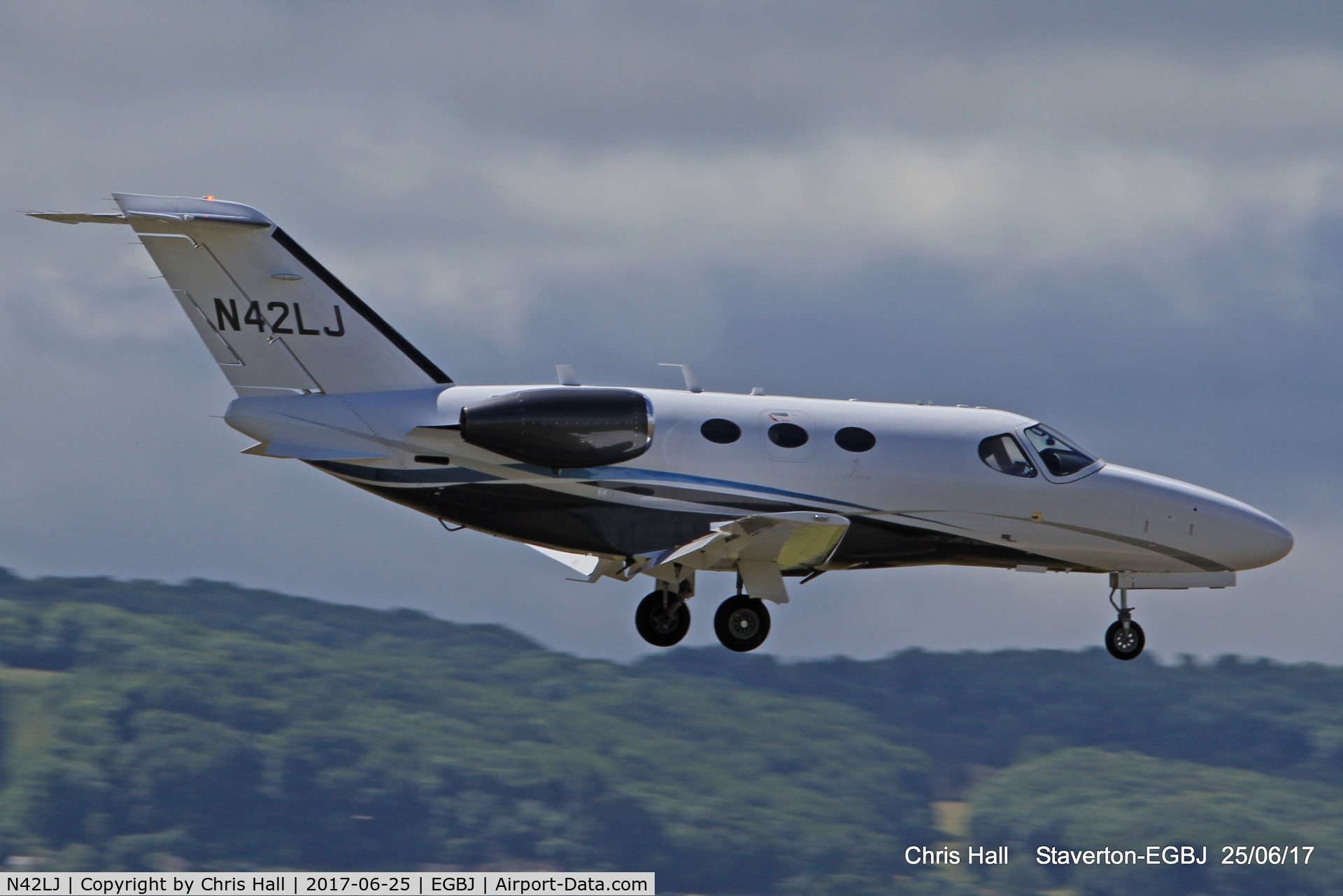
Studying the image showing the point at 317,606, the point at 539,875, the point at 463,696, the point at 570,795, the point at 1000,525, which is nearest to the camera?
the point at 1000,525

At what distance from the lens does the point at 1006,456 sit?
24359 millimetres

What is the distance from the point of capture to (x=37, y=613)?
136000mm

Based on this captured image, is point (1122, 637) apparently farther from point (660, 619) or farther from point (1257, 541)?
point (660, 619)

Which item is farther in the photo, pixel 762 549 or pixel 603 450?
pixel 762 549

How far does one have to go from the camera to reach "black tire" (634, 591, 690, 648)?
81.1 ft

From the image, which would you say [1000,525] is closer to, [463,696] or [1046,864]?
[1046,864]

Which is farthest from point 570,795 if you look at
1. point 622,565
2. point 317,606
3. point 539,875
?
point 622,565

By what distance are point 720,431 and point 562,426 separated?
2.47 m

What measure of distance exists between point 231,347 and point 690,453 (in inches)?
268

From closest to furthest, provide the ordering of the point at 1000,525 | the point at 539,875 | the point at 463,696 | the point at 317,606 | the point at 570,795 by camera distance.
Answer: the point at 1000,525
the point at 539,875
the point at 570,795
the point at 463,696
the point at 317,606
